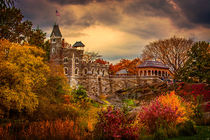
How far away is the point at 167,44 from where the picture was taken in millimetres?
45688

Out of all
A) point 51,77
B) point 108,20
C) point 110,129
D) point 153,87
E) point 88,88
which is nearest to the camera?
point 110,129

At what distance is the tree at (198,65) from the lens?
93.0 ft

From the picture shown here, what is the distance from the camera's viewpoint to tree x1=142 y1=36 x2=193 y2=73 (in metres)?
44.4

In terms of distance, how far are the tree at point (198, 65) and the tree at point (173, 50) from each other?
14.0 m

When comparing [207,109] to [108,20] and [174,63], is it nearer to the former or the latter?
[108,20]

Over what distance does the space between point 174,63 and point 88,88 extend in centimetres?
2140

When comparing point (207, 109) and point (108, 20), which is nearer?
point (207, 109)

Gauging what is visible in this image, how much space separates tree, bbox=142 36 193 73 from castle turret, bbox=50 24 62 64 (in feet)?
76.2

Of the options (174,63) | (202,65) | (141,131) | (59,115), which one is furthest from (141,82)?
(141,131)

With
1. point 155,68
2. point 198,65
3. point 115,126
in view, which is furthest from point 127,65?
point 115,126

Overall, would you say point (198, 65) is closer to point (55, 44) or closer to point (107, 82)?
point (107, 82)

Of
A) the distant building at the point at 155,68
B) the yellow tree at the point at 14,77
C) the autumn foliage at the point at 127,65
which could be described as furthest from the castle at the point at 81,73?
the yellow tree at the point at 14,77

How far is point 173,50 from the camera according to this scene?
4519cm

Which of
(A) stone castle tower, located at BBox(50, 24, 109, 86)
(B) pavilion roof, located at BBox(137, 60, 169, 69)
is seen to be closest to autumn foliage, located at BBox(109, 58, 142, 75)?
(B) pavilion roof, located at BBox(137, 60, 169, 69)
